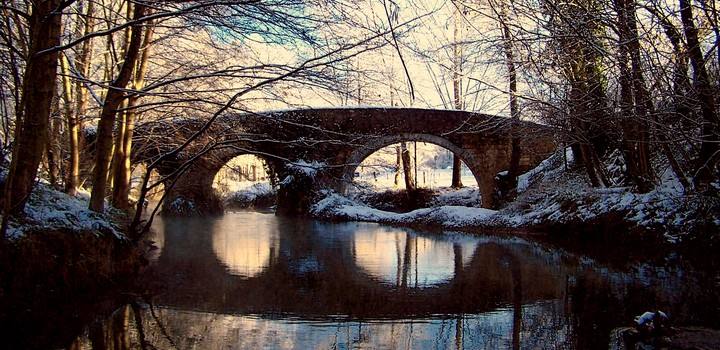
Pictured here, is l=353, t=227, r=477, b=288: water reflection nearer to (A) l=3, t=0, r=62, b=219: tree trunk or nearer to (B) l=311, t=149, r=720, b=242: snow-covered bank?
(B) l=311, t=149, r=720, b=242: snow-covered bank

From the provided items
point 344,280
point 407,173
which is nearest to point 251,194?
point 407,173

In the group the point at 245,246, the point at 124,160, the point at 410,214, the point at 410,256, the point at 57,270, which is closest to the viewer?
the point at 57,270

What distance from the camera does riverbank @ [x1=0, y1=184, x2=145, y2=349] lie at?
4.28m

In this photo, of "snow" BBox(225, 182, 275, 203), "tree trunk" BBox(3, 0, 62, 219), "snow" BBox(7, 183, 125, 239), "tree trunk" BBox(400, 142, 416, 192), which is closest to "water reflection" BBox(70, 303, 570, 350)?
"snow" BBox(7, 183, 125, 239)

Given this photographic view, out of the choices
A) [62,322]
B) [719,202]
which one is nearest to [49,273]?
[62,322]

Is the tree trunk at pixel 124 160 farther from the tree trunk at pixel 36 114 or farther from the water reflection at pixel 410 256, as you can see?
the tree trunk at pixel 36 114

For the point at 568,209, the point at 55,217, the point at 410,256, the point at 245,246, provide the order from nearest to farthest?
the point at 55,217, the point at 410,256, the point at 245,246, the point at 568,209

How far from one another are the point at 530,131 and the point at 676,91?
5.57 metres

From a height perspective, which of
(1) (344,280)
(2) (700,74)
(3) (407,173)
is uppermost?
(3) (407,173)

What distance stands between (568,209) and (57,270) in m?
9.29

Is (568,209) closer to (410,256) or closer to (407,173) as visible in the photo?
(410,256)

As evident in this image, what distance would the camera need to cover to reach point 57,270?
202 inches

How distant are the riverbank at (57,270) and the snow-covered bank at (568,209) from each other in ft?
24.0

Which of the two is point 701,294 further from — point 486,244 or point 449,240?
point 449,240
